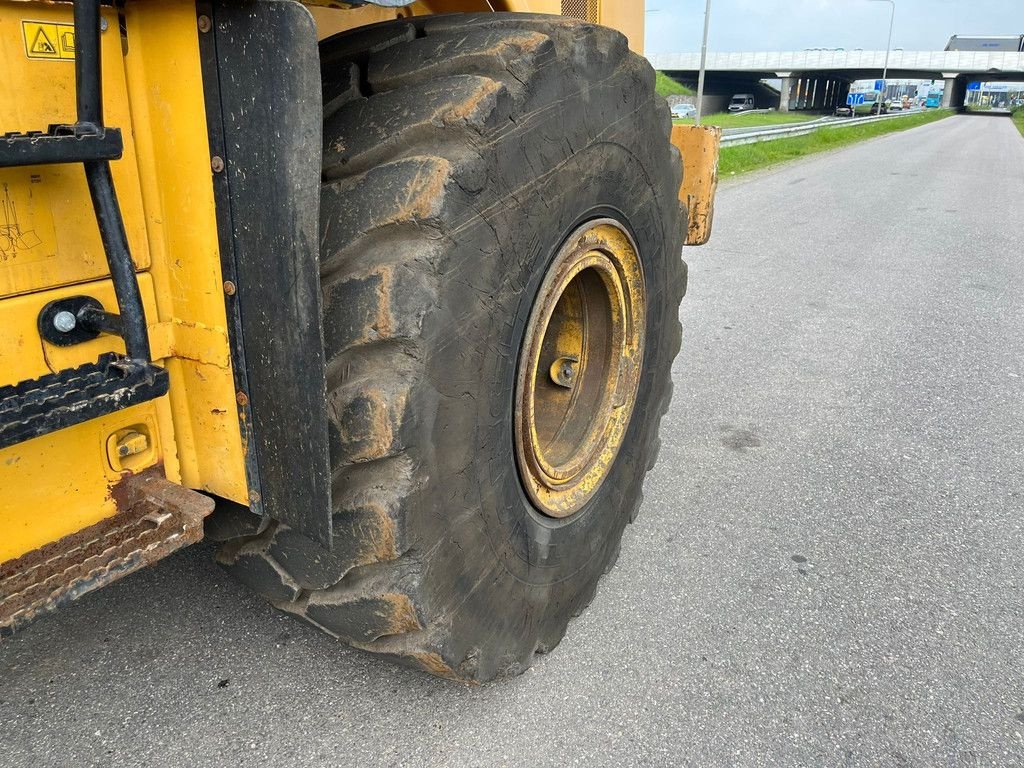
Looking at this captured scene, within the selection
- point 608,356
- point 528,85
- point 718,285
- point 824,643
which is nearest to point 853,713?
point 824,643

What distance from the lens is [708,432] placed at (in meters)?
4.15

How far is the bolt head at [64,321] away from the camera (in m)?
1.51

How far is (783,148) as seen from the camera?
21.3 metres

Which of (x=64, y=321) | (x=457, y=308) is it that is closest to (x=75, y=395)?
(x=64, y=321)

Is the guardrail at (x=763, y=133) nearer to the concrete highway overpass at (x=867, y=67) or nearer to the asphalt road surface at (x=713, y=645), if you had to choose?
the asphalt road surface at (x=713, y=645)

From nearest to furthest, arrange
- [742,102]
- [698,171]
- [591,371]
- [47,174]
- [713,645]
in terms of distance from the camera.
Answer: [47,174]
[713,645]
[591,371]
[698,171]
[742,102]

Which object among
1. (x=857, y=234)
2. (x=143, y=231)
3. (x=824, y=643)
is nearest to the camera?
(x=143, y=231)

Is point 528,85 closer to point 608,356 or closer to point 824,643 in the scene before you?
point 608,356

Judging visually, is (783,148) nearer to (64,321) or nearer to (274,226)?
(274,226)

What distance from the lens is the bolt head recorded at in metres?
1.51

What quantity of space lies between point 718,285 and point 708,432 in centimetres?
325

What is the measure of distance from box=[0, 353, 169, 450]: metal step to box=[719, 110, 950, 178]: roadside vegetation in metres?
15.0

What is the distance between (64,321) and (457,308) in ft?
2.40

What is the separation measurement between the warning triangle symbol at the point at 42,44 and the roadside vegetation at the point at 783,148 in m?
15.1
